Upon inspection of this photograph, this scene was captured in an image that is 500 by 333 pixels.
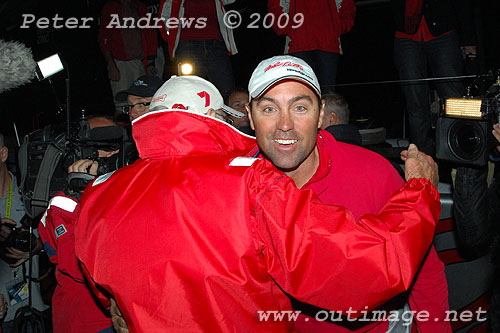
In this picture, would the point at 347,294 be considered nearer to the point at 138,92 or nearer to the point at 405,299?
the point at 405,299

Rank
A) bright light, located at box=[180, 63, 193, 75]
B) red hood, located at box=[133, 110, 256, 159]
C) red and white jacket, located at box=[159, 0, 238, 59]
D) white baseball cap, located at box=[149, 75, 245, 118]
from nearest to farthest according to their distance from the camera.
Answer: red hood, located at box=[133, 110, 256, 159], white baseball cap, located at box=[149, 75, 245, 118], bright light, located at box=[180, 63, 193, 75], red and white jacket, located at box=[159, 0, 238, 59]

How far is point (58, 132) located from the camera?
9.86ft

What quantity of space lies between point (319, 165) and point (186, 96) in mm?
758

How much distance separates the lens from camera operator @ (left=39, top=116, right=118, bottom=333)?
1.95 metres

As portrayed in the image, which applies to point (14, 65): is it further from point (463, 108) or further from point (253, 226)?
point (463, 108)

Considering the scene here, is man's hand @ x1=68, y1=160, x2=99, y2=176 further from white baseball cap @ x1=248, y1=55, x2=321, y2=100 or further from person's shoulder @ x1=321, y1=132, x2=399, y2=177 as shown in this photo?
person's shoulder @ x1=321, y1=132, x2=399, y2=177

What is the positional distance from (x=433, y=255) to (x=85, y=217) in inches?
64.8

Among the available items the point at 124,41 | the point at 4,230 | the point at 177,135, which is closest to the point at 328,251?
the point at 177,135

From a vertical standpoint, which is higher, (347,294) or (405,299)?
(347,294)

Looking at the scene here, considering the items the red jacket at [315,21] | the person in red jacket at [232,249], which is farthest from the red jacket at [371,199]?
the red jacket at [315,21]

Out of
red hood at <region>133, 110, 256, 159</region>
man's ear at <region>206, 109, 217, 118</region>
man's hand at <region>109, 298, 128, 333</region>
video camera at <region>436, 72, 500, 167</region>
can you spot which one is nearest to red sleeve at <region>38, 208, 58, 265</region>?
man's hand at <region>109, 298, 128, 333</region>

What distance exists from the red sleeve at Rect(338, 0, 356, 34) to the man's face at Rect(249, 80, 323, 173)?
103 inches

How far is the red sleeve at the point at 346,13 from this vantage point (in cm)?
422

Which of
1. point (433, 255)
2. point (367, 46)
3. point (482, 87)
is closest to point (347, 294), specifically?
point (433, 255)
